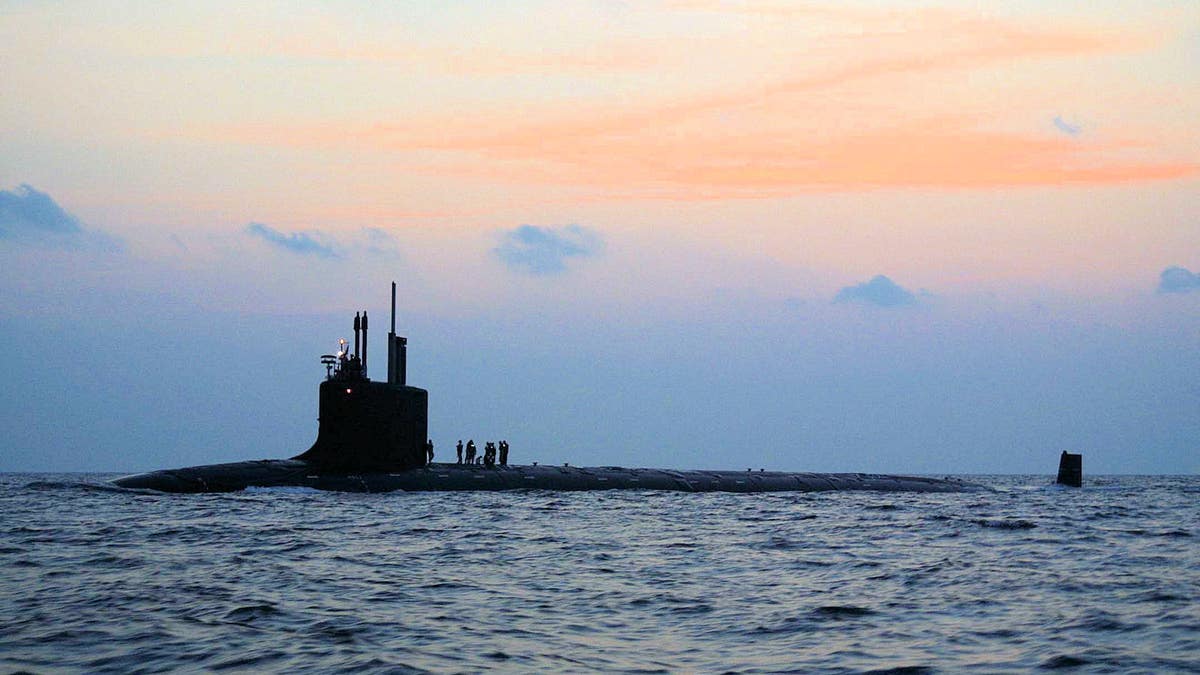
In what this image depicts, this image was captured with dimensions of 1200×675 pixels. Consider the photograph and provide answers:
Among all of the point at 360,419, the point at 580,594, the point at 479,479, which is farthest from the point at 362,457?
the point at 580,594

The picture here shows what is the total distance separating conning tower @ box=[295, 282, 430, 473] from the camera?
39.0 m

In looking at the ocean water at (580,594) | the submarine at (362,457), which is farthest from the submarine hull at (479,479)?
the ocean water at (580,594)

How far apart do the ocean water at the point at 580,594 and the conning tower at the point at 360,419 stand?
8.04 m

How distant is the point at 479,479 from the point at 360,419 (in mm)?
5880

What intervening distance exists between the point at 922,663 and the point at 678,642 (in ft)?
8.76

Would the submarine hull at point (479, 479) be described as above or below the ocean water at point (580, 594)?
above

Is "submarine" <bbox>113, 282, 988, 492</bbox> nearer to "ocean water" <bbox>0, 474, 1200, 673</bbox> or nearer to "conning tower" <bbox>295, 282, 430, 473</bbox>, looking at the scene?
"conning tower" <bbox>295, 282, 430, 473</bbox>

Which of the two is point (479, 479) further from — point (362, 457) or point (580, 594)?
point (580, 594)

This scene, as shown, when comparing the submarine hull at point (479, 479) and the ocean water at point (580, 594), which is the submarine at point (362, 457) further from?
the ocean water at point (580, 594)

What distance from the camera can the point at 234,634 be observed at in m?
13.5

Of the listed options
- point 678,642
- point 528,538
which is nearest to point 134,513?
point 528,538

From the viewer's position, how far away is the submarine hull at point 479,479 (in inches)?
1559

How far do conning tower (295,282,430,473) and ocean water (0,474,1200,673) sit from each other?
26.4 feet

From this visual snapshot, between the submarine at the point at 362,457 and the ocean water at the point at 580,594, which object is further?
the submarine at the point at 362,457
